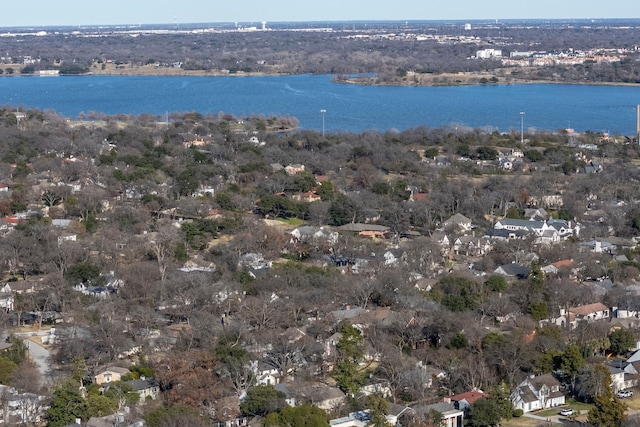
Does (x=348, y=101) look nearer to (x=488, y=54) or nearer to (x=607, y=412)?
(x=488, y=54)

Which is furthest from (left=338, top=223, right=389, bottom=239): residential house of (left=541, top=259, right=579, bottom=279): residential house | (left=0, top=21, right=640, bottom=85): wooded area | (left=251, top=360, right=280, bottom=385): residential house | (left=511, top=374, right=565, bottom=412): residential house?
(left=0, top=21, right=640, bottom=85): wooded area

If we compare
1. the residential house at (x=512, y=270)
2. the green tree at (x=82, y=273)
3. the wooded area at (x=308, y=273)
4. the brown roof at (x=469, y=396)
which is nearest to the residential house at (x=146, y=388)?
the wooded area at (x=308, y=273)

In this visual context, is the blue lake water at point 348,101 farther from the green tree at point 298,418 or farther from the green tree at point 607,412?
the green tree at point 298,418

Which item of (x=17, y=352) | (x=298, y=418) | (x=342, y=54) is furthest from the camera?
(x=342, y=54)

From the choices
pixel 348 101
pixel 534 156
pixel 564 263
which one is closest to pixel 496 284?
pixel 564 263

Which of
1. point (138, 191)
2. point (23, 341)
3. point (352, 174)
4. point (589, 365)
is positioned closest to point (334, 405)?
point (589, 365)
